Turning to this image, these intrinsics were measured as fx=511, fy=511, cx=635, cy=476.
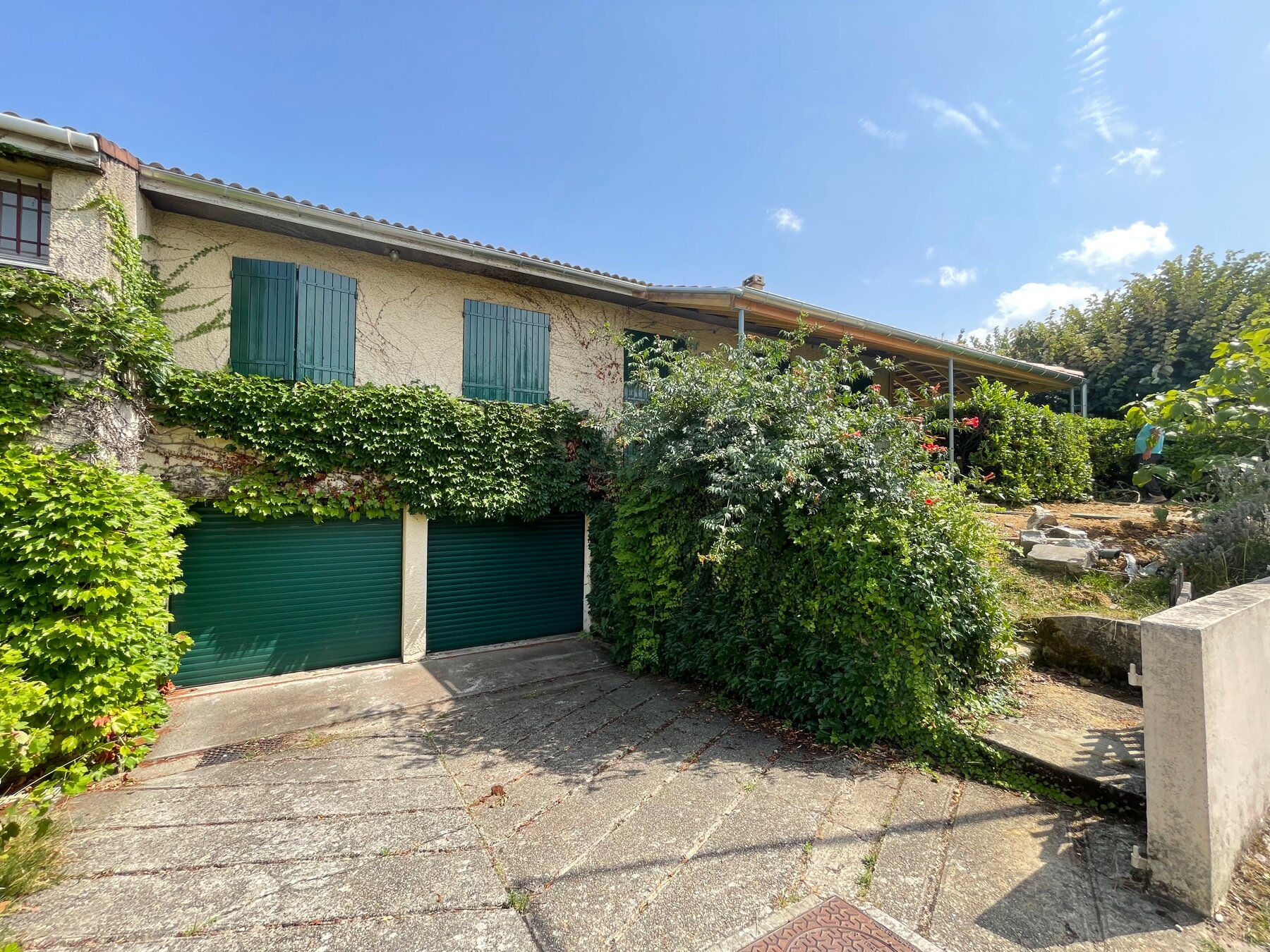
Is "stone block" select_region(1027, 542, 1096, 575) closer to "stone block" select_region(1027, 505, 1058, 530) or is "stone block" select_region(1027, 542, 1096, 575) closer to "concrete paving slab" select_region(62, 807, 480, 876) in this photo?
"stone block" select_region(1027, 505, 1058, 530)

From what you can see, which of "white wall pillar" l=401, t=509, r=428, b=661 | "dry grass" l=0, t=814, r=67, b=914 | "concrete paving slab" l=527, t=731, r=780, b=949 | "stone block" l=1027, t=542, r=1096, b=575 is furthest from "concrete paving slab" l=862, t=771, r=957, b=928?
"white wall pillar" l=401, t=509, r=428, b=661

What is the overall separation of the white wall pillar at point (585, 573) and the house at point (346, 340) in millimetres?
38

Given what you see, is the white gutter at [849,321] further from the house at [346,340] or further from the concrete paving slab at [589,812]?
the concrete paving slab at [589,812]

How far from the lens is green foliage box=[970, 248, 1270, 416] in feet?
55.4

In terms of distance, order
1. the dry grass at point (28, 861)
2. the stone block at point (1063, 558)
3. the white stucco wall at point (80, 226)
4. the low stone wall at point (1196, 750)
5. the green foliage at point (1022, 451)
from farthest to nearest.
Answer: the green foliage at point (1022, 451) → the stone block at point (1063, 558) → the white stucco wall at point (80, 226) → the dry grass at point (28, 861) → the low stone wall at point (1196, 750)

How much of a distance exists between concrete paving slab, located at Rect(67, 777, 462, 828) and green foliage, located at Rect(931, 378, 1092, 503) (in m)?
10.4

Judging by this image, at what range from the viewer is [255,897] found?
9.30 ft

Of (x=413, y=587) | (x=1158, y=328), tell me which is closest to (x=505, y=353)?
Answer: (x=413, y=587)

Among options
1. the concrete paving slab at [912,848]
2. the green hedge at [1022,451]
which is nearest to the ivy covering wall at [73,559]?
the concrete paving slab at [912,848]

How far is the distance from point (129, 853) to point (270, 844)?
32.8 inches

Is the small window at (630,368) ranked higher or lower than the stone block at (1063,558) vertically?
higher

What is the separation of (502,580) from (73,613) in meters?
4.58

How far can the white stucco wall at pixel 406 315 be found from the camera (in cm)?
627

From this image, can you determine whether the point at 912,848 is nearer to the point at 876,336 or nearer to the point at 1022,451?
the point at 876,336
